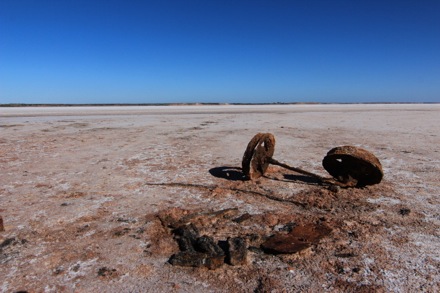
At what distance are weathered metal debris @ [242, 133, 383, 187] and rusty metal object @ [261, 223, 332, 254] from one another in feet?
5.59

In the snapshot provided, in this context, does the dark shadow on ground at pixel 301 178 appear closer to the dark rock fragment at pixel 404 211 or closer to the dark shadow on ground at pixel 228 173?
the dark shadow on ground at pixel 228 173

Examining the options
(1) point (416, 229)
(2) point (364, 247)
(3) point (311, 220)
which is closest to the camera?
(2) point (364, 247)

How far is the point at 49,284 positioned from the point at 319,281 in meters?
2.27

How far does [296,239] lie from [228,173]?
303cm

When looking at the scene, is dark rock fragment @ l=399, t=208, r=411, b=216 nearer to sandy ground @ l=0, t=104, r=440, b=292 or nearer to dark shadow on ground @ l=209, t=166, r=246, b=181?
sandy ground @ l=0, t=104, r=440, b=292

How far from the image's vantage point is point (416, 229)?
3674 millimetres

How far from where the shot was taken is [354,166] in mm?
5316

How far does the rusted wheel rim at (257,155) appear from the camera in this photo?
5.74 metres

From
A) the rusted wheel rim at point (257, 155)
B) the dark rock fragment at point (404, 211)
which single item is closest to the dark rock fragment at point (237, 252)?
the dark rock fragment at point (404, 211)

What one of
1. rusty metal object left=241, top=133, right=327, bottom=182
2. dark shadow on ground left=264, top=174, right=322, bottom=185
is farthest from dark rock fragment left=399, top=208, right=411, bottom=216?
dark shadow on ground left=264, top=174, right=322, bottom=185

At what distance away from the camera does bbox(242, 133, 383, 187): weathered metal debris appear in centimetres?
502

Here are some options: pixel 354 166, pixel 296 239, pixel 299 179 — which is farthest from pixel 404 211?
pixel 299 179

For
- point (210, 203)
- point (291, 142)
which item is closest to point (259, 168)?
point (210, 203)

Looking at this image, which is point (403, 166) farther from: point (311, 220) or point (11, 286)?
point (11, 286)
